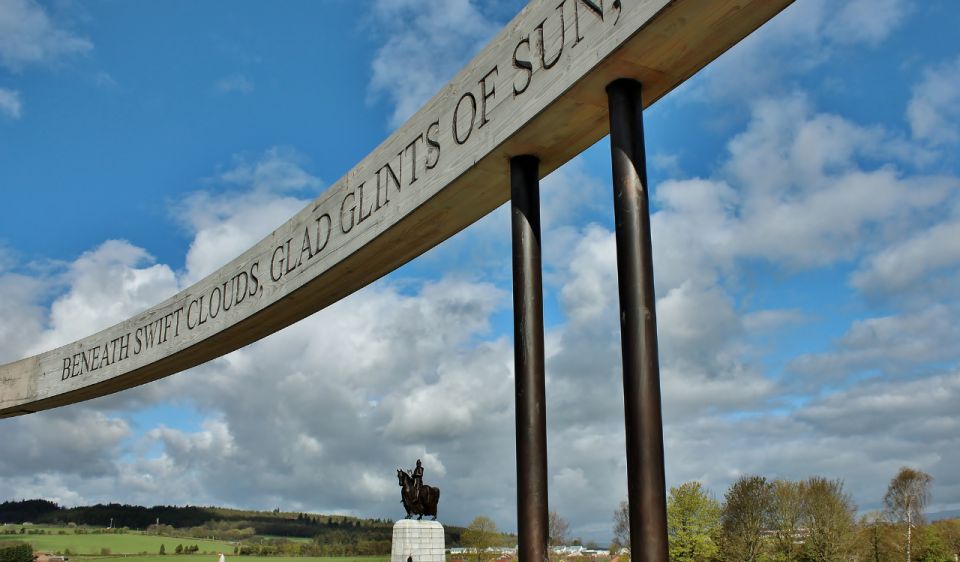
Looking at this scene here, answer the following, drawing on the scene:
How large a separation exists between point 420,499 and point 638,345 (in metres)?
15.8

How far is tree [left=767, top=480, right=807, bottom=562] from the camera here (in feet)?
145

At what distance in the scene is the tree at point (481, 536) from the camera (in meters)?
62.7

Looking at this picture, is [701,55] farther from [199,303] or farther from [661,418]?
[199,303]

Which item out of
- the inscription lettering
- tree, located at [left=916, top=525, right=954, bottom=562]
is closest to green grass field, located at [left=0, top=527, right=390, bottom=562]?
the inscription lettering

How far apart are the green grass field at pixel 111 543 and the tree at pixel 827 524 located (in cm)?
3147

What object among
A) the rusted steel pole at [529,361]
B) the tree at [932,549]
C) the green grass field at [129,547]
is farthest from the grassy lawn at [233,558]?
the tree at [932,549]

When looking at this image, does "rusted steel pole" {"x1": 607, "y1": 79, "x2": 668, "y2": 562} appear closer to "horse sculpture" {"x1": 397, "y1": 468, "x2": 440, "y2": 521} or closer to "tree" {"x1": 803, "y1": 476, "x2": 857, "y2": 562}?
"horse sculpture" {"x1": 397, "y1": 468, "x2": 440, "y2": 521}

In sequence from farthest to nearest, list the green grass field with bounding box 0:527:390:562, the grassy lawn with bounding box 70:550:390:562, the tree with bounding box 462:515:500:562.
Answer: the tree with bounding box 462:515:500:562
the grassy lawn with bounding box 70:550:390:562
the green grass field with bounding box 0:527:390:562

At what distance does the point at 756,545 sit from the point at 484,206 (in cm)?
4172

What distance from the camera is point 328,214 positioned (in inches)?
404

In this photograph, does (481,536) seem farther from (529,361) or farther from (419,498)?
(529,361)

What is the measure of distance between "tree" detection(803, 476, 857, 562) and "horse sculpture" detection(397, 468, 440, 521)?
99.4ft

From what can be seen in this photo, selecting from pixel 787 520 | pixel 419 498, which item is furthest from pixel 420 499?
pixel 787 520

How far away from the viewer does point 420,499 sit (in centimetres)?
Result: 2047
